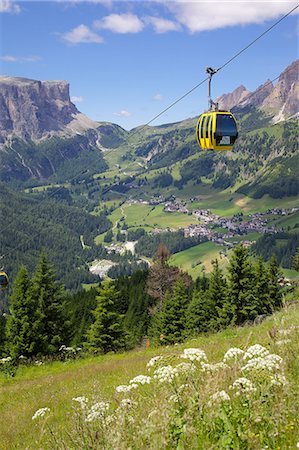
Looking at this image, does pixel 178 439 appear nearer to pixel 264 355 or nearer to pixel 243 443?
pixel 243 443

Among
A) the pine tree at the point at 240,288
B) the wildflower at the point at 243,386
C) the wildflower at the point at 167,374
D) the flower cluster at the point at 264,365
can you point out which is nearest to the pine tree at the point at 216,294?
the pine tree at the point at 240,288

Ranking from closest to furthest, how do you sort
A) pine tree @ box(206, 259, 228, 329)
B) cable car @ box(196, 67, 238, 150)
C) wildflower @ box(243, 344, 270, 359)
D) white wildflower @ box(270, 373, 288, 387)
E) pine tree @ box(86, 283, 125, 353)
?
white wildflower @ box(270, 373, 288, 387) → wildflower @ box(243, 344, 270, 359) → cable car @ box(196, 67, 238, 150) → pine tree @ box(86, 283, 125, 353) → pine tree @ box(206, 259, 228, 329)

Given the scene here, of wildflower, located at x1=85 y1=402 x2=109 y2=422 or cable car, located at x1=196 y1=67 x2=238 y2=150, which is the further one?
cable car, located at x1=196 y1=67 x2=238 y2=150

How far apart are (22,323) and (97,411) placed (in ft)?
114

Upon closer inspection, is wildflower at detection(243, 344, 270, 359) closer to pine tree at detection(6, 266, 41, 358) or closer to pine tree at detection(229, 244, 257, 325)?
pine tree at detection(6, 266, 41, 358)

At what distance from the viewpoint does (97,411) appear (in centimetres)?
496

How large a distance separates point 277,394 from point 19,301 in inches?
1413

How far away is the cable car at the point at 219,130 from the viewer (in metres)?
19.5

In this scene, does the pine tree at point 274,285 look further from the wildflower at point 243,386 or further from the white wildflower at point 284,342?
the wildflower at point 243,386

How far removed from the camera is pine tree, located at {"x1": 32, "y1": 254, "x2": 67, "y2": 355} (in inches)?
1587

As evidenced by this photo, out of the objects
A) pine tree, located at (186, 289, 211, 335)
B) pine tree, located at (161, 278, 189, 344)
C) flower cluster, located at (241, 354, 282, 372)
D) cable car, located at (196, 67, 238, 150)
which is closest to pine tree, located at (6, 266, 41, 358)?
pine tree, located at (161, 278, 189, 344)

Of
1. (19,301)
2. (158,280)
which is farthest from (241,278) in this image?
(19,301)

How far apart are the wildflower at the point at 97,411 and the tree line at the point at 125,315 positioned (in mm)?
22325

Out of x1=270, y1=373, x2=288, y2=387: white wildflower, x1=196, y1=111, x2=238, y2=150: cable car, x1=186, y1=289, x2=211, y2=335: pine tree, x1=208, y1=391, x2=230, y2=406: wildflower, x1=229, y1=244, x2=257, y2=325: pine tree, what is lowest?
x1=186, y1=289, x2=211, y2=335: pine tree
